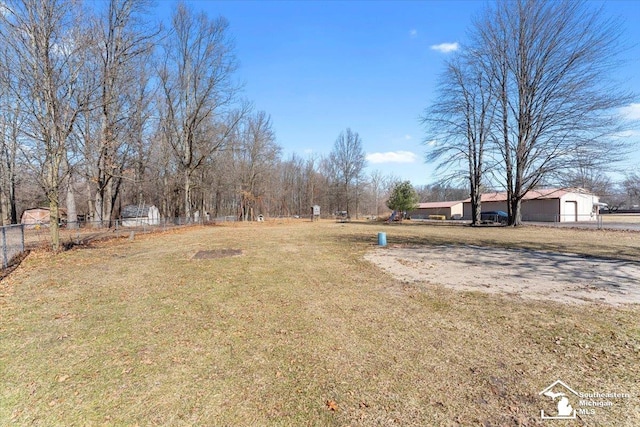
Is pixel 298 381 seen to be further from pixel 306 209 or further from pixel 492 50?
pixel 306 209

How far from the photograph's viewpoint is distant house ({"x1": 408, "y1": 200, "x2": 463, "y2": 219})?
56.4m

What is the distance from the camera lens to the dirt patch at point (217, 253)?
420 inches

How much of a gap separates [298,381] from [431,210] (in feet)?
202

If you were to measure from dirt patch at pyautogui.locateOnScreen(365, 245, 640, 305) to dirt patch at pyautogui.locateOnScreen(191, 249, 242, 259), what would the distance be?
4915 millimetres

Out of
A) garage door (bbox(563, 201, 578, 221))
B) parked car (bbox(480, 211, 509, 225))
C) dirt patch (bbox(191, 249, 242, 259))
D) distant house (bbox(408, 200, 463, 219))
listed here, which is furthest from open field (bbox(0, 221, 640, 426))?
distant house (bbox(408, 200, 463, 219))

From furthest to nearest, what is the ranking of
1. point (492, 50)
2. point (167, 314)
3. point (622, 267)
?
point (492, 50) → point (622, 267) → point (167, 314)

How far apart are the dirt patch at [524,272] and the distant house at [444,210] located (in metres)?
47.5

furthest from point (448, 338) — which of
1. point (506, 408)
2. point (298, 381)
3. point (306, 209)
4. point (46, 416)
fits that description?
point (306, 209)

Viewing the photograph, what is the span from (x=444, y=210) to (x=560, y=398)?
58.9m

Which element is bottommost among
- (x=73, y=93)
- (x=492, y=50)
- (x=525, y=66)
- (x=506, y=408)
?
(x=506, y=408)

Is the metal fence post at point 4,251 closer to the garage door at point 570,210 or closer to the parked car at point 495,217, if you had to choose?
the parked car at point 495,217

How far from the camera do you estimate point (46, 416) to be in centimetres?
266

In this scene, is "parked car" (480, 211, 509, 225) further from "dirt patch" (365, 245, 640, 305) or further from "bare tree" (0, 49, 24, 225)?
"bare tree" (0, 49, 24, 225)

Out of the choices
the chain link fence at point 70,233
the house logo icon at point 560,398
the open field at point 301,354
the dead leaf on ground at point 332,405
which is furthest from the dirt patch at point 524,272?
the chain link fence at point 70,233
